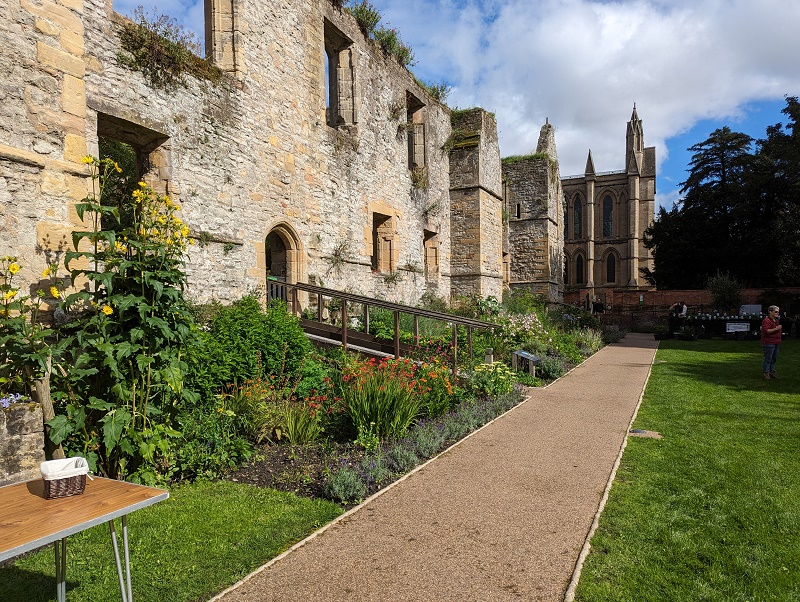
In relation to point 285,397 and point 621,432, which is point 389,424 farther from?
point 621,432

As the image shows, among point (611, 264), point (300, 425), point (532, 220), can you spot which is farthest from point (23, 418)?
point (611, 264)

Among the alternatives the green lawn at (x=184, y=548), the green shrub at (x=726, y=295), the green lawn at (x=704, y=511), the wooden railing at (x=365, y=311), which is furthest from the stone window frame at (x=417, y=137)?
the green shrub at (x=726, y=295)

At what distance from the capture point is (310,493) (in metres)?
4.56

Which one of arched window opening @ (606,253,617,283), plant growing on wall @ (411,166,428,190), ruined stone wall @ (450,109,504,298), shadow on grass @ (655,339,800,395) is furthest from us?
arched window opening @ (606,253,617,283)

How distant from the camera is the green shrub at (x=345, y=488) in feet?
14.2

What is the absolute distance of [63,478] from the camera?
257cm

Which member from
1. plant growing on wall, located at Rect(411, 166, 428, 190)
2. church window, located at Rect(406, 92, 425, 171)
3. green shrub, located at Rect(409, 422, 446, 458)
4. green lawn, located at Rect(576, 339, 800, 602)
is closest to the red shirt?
green lawn, located at Rect(576, 339, 800, 602)

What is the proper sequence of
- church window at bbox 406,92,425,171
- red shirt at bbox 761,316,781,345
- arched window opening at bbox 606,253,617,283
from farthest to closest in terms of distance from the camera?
arched window opening at bbox 606,253,617,283 < church window at bbox 406,92,425,171 < red shirt at bbox 761,316,781,345

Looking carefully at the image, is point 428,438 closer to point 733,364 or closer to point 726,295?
point 733,364

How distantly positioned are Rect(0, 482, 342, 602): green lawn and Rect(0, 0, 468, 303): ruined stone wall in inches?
111

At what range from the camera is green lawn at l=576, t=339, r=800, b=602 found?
122 inches

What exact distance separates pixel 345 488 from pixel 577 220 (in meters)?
53.1

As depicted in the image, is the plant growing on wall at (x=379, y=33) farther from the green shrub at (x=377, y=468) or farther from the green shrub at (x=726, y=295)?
the green shrub at (x=726, y=295)

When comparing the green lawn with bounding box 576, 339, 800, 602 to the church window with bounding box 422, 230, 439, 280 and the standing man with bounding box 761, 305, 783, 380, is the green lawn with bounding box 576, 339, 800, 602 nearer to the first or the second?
the standing man with bounding box 761, 305, 783, 380
